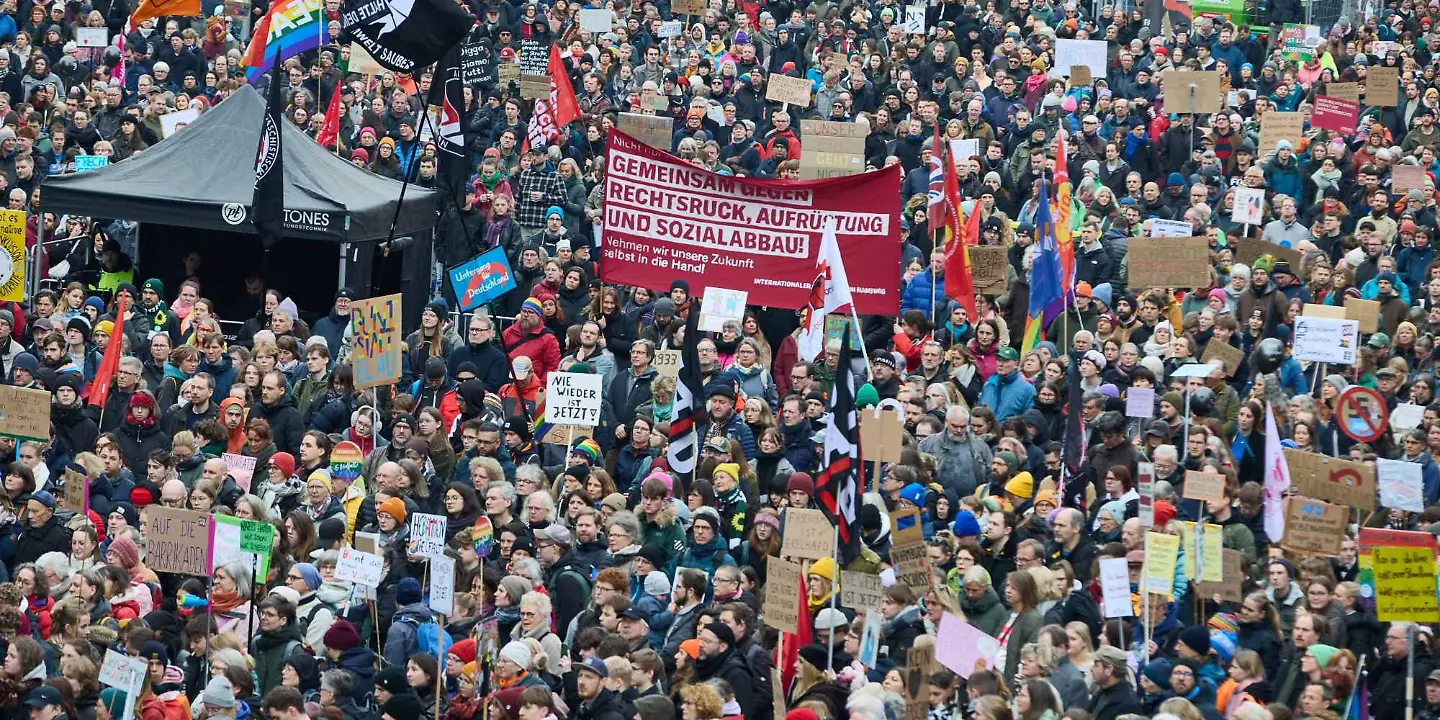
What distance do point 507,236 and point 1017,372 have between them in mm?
5859

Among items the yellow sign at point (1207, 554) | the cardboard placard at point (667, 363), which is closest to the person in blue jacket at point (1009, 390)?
the cardboard placard at point (667, 363)

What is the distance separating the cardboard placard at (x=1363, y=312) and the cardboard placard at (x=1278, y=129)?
18.3 ft

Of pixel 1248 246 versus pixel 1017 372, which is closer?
pixel 1017 372

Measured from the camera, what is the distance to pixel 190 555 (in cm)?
1230

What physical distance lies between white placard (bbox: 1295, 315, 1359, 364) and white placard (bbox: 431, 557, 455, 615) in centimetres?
685

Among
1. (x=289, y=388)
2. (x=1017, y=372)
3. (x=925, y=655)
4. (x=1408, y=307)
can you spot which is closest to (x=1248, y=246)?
(x=1408, y=307)

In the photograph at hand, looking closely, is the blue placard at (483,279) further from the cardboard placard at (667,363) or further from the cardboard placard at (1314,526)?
the cardboard placard at (1314,526)

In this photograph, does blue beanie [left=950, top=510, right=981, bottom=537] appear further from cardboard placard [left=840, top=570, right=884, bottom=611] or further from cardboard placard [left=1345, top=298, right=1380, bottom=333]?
cardboard placard [left=1345, top=298, right=1380, bottom=333]

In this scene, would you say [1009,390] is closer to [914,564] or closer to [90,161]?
[914,564]

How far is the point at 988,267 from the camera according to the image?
1855 centimetres

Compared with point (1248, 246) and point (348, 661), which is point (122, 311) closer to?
point (348, 661)

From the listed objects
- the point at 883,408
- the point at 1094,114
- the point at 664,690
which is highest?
the point at 1094,114

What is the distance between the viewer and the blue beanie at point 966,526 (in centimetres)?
1305

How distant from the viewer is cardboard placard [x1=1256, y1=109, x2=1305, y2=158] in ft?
73.3
